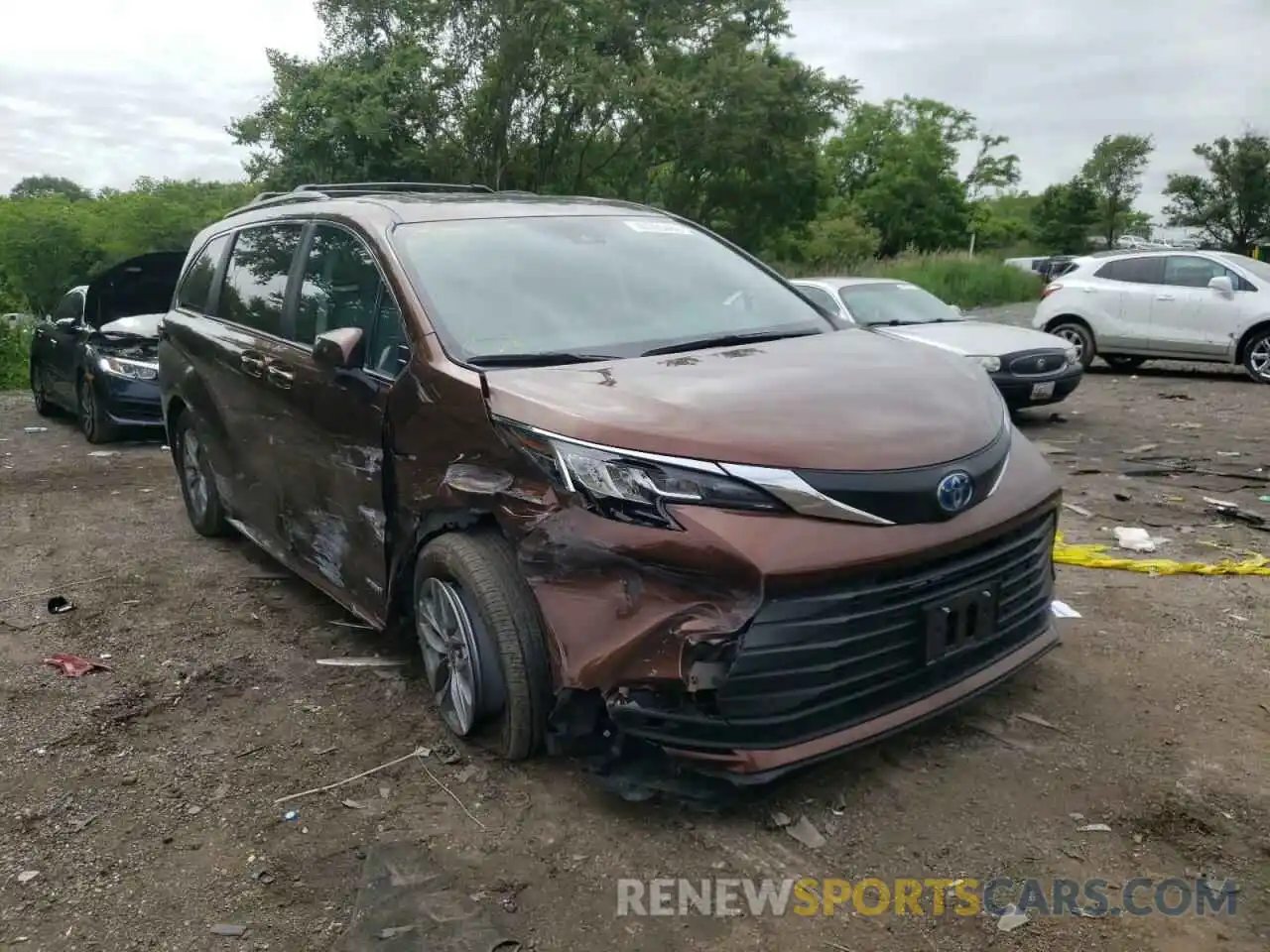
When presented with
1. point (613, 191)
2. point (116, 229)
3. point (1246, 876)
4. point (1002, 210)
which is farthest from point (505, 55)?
point (1002, 210)

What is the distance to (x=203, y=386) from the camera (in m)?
5.49

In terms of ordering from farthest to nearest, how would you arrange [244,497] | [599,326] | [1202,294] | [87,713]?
1. [1202,294]
2. [244,497]
3. [87,713]
4. [599,326]

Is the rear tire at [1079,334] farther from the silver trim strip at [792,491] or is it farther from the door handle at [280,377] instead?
the silver trim strip at [792,491]

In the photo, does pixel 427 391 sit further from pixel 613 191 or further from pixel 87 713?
pixel 613 191

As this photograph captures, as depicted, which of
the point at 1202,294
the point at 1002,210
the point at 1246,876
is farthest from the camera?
the point at 1002,210

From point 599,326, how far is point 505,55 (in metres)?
27.2

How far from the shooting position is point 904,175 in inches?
2452

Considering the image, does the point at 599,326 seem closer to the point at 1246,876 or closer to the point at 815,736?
the point at 815,736

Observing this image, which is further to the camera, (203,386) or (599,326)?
(203,386)

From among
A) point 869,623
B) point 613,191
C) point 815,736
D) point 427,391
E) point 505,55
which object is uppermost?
point 505,55

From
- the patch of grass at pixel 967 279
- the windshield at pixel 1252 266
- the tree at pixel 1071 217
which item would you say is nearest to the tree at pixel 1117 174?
the tree at pixel 1071 217

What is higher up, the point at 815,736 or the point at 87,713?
the point at 815,736

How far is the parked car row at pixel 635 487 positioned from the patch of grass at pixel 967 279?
83.2ft

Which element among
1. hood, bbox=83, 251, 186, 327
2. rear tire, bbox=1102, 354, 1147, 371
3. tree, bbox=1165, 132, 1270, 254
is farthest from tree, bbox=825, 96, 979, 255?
hood, bbox=83, 251, 186, 327
